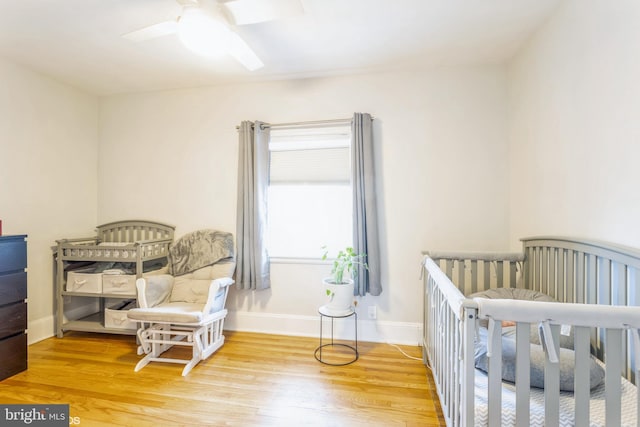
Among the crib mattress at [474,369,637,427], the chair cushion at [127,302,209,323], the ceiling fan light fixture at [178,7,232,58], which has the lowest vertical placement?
the chair cushion at [127,302,209,323]

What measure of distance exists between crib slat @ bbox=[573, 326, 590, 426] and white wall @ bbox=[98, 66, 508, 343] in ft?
5.45

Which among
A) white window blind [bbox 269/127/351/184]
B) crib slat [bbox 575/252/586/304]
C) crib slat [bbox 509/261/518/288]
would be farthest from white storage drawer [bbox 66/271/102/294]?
crib slat [bbox 575/252/586/304]

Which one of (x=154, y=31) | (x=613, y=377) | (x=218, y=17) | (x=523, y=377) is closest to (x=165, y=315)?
(x=154, y=31)

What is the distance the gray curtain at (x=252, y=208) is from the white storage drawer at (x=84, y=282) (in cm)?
121

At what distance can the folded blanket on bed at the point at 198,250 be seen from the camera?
9.02ft

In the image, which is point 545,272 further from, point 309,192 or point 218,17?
point 218,17

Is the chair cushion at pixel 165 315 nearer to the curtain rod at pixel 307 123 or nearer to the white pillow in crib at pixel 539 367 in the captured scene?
the curtain rod at pixel 307 123

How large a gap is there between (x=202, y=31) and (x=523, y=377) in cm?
196

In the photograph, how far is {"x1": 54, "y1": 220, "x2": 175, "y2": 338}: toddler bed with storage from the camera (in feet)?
8.48

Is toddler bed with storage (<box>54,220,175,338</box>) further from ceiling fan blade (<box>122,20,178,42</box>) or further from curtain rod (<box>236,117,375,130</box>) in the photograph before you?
ceiling fan blade (<box>122,20,178,42</box>)

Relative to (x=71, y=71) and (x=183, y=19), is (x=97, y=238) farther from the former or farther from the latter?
(x=183, y=19)

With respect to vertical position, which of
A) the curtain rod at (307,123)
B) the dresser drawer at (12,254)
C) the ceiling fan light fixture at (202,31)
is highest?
the ceiling fan light fixture at (202,31)

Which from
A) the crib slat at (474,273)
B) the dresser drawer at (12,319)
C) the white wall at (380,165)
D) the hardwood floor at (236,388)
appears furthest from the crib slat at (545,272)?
the dresser drawer at (12,319)

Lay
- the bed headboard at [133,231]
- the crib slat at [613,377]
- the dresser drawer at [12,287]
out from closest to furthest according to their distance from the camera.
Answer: the crib slat at [613,377]
the dresser drawer at [12,287]
the bed headboard at [133,231]
